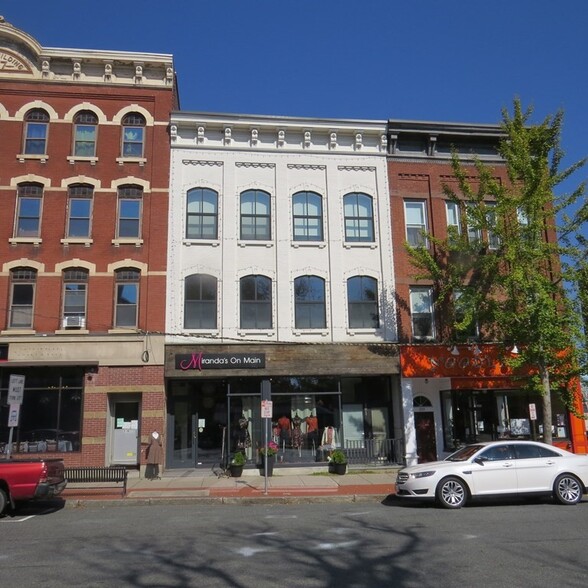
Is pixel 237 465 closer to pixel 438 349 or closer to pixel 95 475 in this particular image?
pixel 95 475

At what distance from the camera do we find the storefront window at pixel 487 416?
68.1ft

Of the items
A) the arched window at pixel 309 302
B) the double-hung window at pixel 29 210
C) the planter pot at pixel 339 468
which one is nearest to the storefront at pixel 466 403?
the planter pot at pixel 339 468

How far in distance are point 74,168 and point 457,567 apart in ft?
61.3

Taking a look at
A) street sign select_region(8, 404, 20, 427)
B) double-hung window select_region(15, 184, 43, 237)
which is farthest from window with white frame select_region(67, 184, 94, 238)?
street sign select_region(8, 404, 20, 427)

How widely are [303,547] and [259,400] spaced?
1168 centimetres

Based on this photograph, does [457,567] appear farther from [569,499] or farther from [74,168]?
[74,168]

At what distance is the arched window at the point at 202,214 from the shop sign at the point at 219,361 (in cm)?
447

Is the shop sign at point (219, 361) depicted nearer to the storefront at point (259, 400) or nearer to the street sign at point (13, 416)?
the storefront at point (259, 400)

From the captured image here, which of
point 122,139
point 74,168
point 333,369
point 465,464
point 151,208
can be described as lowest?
point 465,464

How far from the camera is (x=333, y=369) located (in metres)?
20.0

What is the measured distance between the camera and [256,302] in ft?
67.5

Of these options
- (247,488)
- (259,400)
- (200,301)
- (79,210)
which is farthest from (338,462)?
(79,210)

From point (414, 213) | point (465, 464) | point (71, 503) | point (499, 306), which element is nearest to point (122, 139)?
point (414, 213)

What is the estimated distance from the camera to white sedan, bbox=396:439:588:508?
12.3 metres
